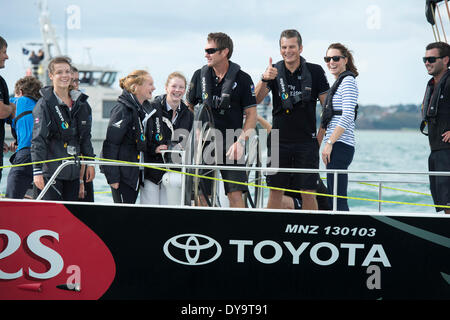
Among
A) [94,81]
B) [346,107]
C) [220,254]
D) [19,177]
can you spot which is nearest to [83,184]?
[19,177]

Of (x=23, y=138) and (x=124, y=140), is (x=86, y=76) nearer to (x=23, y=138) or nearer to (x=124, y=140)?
(x=23, y=138)

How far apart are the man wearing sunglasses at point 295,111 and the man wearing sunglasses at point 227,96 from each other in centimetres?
25

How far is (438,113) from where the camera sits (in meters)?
5.14

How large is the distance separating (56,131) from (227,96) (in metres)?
1.41

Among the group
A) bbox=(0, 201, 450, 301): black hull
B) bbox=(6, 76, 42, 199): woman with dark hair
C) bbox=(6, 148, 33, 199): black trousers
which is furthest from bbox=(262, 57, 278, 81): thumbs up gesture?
bbox=(6, 148, 33, 199): black trousers

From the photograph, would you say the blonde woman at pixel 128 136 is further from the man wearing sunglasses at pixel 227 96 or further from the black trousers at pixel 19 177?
the black trousers at pixel 19 177

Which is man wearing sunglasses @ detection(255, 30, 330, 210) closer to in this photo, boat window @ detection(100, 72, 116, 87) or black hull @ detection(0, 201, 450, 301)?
black hull @ detection(0, 201, 450, 301)

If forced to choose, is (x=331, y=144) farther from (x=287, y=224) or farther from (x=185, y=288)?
(x=185, y=288)

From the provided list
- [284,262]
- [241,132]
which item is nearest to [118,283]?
[284,262]

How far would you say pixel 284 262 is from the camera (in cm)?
432

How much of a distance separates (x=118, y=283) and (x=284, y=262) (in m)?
1.21

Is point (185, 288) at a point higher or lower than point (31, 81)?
lower

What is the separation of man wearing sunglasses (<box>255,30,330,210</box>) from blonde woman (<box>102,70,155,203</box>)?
1.07 m

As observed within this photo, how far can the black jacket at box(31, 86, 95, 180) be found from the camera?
15.4 ft
